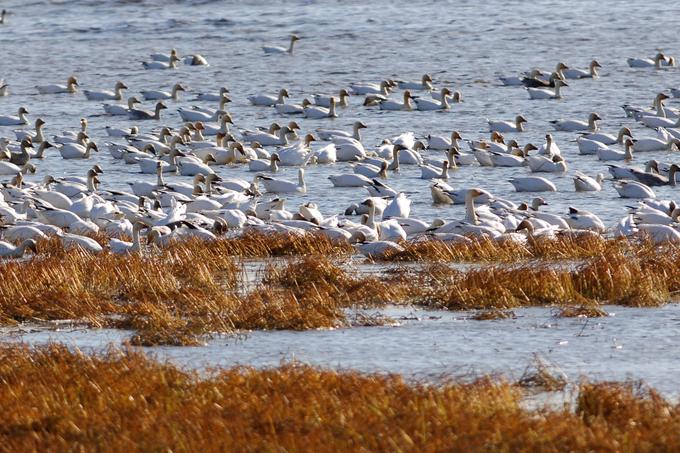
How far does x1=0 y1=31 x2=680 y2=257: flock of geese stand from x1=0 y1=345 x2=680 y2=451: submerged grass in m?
6.30

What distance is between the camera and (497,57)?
4241cm

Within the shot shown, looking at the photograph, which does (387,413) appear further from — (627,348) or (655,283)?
(655,283)

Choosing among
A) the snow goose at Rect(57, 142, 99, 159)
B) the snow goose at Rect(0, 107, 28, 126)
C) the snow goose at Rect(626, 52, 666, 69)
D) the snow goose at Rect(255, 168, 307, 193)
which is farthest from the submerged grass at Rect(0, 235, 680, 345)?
the snow goose at Rect(626, 52, 666, 69)

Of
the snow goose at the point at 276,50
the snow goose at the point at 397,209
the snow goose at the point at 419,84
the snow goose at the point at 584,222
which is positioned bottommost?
the snow goose at the point at 276,50

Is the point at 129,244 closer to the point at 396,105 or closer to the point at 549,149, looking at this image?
the point at 549,149

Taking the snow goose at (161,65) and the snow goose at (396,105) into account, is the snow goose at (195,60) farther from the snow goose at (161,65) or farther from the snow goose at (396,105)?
the snow goose at (396,105)

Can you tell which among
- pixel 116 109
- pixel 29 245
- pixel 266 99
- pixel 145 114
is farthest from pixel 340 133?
pixel 29 245

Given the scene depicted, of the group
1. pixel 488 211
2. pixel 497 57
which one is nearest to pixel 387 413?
pixel 488 211

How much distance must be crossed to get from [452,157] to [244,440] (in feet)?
58.9

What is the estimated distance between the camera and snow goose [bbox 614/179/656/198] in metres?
20.5

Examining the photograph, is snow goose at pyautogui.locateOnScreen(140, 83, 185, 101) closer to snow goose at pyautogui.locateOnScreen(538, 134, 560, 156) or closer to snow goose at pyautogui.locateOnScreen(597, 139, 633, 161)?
snow goose at pyautogui.locateOnScreen(538, 134, 560, 156)

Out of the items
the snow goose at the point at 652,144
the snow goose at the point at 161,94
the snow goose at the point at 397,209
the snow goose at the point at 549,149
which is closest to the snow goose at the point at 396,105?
the snow goose at the point at 161,94

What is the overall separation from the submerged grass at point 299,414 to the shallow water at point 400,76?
117 centimetres

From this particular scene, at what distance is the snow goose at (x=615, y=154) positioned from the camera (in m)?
25.1
